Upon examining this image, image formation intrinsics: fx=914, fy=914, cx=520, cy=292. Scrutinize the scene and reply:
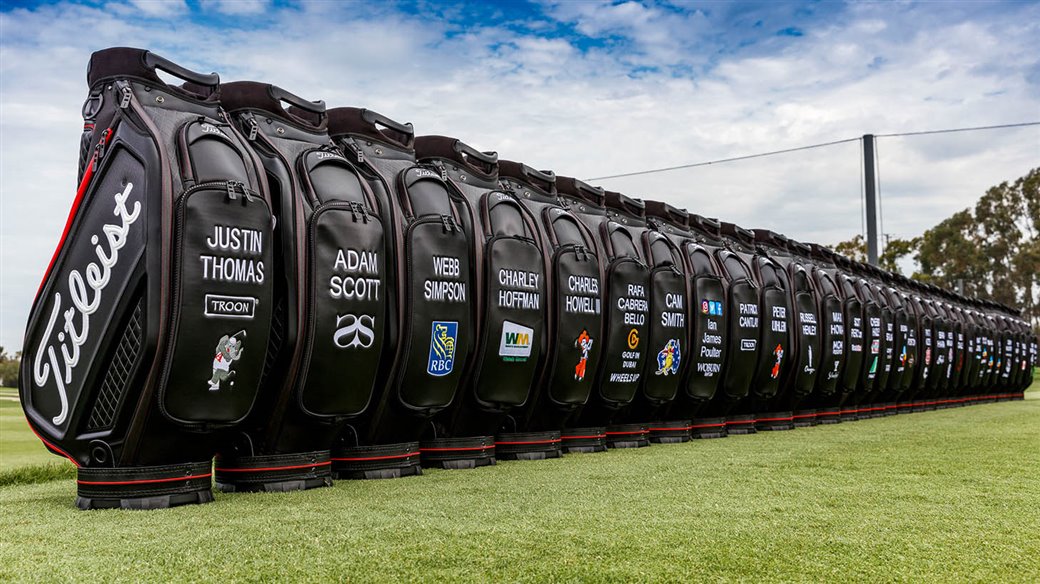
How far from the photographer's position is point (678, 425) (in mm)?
8953

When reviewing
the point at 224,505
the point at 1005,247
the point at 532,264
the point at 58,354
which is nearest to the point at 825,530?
the point at 224,505

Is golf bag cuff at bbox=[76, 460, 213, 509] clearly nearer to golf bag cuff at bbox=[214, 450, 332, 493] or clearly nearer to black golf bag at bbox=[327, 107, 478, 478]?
golf bag cuff at bbox=[214, 450, 332, 493]

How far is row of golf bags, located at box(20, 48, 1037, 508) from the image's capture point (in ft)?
14.4

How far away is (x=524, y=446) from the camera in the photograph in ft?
23.1

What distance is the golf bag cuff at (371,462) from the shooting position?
18.6ft

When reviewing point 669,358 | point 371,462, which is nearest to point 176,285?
point 371,462

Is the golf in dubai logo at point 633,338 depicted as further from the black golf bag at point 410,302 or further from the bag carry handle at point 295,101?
the bag carry handle at point 295,101

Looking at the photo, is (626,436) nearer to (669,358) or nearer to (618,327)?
(669,358)

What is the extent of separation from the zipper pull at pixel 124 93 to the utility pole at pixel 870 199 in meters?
24.8

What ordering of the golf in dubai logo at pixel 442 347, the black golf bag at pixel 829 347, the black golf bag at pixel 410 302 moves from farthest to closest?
the black golf bag at pixel 829 347
the golf in dubai logo at pixel 442 347
the black golf bag at pixel 410 302

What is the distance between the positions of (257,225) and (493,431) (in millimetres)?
2701

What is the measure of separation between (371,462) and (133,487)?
5.25 ft

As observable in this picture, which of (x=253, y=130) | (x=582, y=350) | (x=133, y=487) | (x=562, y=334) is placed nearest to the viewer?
(x=133, y=487)

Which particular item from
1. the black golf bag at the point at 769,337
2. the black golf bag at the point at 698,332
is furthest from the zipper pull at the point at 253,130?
the black golf bag at the point at 769,337
